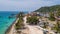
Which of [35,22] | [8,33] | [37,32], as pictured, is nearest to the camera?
[37,32]

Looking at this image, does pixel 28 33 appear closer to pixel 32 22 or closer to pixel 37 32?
pixel 37 32

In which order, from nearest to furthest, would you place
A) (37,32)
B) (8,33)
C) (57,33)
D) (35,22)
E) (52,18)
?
(57,33)
(37,32)
(8,33)
(35,22)
(52,18)

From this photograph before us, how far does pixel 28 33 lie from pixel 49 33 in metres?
4.10

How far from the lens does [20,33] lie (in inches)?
1101

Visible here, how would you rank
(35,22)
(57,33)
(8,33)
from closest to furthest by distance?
(57,33) → (8,33) → (35,22)

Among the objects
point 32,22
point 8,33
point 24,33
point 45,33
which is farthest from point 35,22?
point 45,33

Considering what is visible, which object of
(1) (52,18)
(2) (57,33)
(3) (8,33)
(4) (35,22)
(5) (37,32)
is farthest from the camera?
(1) (52,18)

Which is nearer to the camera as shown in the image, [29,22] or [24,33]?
[24,33]

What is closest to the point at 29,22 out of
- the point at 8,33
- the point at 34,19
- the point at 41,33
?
the point at 34,19

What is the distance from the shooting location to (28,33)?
1086 inches

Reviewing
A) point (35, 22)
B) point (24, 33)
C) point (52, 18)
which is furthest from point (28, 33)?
point (52, 18)

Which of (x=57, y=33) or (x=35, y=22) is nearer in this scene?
(x=57, y=33)

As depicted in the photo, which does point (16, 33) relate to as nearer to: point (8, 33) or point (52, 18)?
point (8, 33)

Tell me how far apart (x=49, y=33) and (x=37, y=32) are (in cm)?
298
